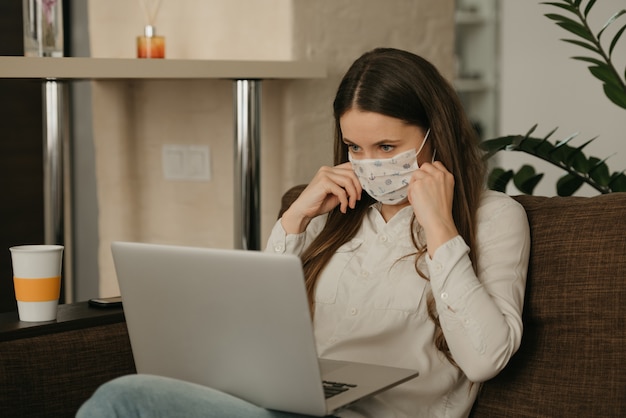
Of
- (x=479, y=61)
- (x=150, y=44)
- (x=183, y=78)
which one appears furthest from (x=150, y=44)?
(x=479, y=61)

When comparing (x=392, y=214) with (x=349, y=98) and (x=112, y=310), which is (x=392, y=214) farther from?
(x=112, y=310)

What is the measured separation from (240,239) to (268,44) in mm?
551

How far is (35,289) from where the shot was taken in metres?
1.81

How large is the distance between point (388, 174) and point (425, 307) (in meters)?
0.25

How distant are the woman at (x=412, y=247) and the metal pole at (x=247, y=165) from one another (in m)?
0.61

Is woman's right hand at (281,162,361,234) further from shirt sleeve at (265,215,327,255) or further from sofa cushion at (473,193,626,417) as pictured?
sofa cushion at (473,193,626,417)

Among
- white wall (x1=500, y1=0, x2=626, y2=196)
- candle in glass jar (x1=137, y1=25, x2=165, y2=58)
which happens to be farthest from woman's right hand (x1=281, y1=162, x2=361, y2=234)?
white wall (x1=500, y1=0, x2=626, y2=196)

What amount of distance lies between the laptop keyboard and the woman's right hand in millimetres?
477

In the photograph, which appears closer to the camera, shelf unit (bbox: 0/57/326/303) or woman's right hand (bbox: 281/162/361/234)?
woman's right hand (bbox: 281/162/361/234)

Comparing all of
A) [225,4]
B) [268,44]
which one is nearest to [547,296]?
[268,44]

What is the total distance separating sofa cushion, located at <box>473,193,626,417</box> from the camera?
65.6 inches

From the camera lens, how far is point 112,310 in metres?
1.95

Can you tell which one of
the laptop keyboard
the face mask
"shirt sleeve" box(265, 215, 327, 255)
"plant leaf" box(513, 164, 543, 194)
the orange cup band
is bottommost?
the laptop keyboard

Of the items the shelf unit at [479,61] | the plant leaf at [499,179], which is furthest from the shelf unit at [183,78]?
the shelf unit at [479,61]
